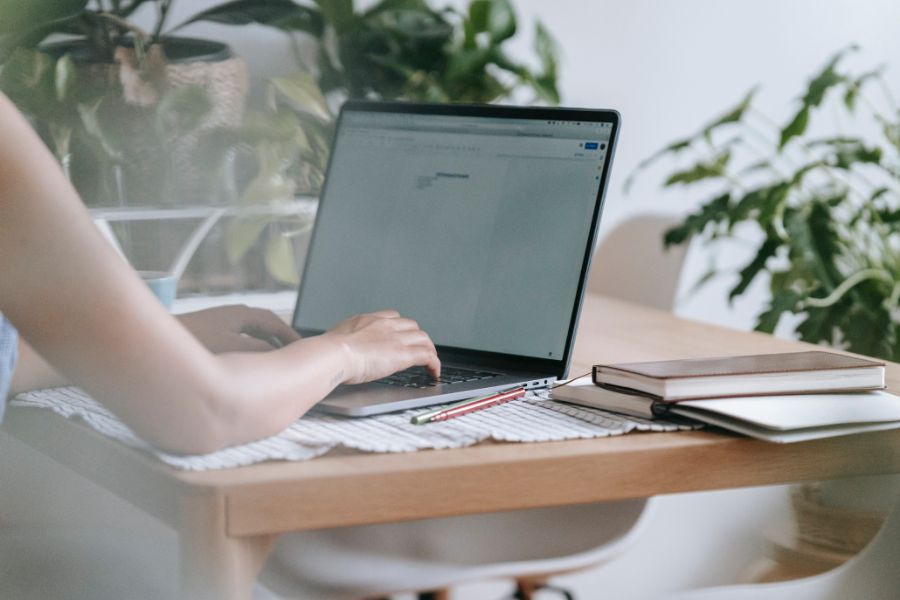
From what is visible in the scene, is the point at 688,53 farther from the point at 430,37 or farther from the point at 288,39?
the point at 288,39

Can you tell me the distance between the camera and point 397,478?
0.66 metres

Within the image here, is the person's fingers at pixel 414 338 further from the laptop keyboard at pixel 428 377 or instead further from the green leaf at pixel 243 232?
the green leaf at pixel 243 232

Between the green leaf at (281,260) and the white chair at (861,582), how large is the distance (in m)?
0.97

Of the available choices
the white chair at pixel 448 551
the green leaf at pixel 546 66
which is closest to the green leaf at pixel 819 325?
the white chair at pixel 448 551

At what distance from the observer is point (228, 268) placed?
81.9 inches

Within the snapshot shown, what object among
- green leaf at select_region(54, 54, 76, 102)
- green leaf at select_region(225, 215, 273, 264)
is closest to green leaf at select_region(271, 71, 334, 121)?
green leaf at select_region(225, 215, 273, 264)

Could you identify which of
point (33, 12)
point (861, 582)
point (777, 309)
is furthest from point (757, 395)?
point (33, 12)

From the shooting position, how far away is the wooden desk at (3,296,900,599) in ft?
2.04

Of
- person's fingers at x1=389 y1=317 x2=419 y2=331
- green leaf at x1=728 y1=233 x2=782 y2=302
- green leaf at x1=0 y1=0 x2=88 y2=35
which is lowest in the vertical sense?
person's fingers at x1=389 y1=317 x2=419 y2=331

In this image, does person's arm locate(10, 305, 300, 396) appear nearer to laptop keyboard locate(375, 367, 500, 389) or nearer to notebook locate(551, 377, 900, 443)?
laptop keyboard locate(375, 367, 500, 389)

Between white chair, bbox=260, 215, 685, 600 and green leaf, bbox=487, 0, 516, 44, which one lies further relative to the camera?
green leaf, bbox=487, 0, 516, 44

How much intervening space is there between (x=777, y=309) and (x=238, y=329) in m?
0.98

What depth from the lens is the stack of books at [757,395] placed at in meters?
0.76

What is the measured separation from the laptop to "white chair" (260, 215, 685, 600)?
0.75 feet
